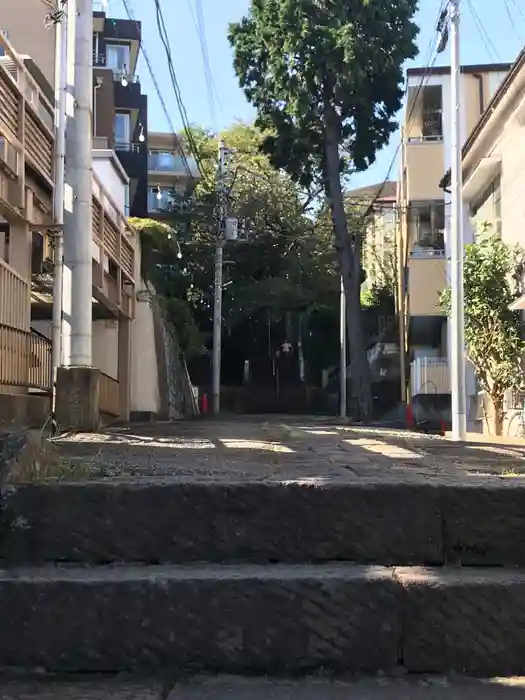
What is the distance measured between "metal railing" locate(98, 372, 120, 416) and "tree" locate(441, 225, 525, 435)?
668 cm

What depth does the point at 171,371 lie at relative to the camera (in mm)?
21047

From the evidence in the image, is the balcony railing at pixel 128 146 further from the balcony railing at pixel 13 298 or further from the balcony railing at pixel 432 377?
the balcony railing at pixel 13 298

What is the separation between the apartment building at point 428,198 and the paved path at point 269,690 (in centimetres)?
1996

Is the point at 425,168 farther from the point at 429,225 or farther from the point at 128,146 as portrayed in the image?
the point at 128,146

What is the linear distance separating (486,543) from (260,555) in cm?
95

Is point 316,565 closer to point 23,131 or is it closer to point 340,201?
point 23,131

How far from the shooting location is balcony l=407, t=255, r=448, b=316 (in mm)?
23250

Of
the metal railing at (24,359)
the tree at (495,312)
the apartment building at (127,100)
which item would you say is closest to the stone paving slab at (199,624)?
the metal railing at (24,359)

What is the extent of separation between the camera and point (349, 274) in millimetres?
23641

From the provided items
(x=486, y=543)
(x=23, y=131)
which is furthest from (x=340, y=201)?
(x=486, y=543)

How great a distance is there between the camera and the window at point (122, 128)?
31.0 meters

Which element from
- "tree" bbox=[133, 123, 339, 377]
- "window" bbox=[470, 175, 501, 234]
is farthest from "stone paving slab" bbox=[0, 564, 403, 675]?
"tree" bbox=[133, 123, 339, 377]

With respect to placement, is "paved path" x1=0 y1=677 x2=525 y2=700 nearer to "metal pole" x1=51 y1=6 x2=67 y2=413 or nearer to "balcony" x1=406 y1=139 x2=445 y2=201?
"metal pole" x1=51 y1=6 x2=67 y2=413

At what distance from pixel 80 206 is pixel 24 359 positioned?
1.93 m
